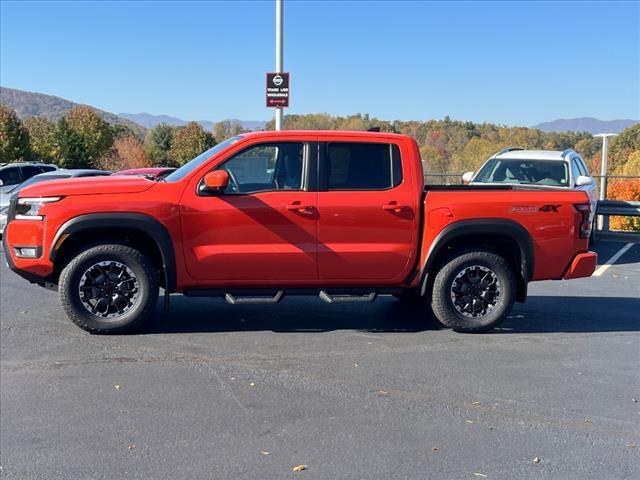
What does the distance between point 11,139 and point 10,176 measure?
1854 cm

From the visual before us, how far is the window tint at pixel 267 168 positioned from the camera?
6.46 m

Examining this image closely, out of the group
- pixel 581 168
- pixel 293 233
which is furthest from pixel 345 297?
pixel 581 168

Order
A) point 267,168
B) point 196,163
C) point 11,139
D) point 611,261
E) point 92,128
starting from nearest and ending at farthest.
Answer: point 267,168
point 196,163
point 611,261
point 11,139
point 92,128

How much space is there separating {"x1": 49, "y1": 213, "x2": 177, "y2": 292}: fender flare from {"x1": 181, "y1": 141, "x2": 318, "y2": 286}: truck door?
0.18 m

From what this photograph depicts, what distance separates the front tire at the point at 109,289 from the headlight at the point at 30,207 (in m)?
0.53

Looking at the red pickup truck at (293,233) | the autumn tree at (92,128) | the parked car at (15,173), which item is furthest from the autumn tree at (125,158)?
the red pickup truck at (293,233)

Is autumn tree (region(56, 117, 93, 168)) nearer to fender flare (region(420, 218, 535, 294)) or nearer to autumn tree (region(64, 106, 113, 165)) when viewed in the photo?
autumn tree (region(64, 106, 113, 165))

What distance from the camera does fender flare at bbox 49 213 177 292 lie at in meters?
6.16

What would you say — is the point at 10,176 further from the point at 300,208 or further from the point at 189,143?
the point at 189,143

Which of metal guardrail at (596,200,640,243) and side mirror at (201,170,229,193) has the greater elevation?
side mirror at (201,170,229,193)

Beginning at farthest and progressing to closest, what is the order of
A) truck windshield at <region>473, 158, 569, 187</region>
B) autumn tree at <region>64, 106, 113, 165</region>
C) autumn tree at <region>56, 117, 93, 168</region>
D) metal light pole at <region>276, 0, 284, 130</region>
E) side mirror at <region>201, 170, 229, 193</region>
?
autumn tree at <region>64, 106, 113, 165</region> < autumn tree at <region>56, 117, 93, 168</region> < metal light pole at <region>276, 0, 284, 130</region> < truck windshield at <region>473, 158, 569, 187</region> < side mirror at <region>201, 170, 229, 193</region>

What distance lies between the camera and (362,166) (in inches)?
261

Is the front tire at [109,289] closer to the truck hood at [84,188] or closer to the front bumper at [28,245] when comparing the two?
the front bumper at [28,245]

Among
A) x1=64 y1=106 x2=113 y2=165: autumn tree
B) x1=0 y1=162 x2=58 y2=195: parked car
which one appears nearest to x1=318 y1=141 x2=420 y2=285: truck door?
x1=0 y1=162 x2=58 y2=195: parked car
